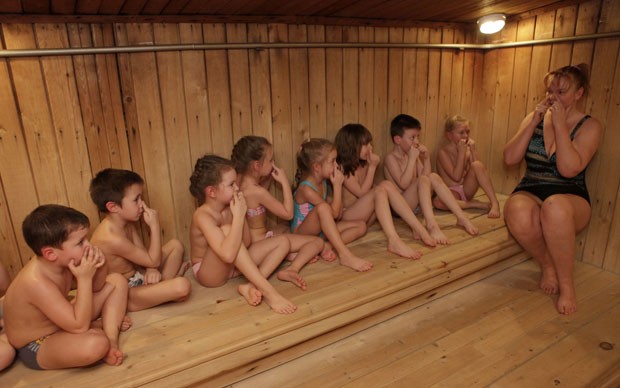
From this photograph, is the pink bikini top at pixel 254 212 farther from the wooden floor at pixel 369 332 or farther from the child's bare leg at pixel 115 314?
the child's bare leg at pixel 115 314

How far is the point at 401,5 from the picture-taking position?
8.71 feet

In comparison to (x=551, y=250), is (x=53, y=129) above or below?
above

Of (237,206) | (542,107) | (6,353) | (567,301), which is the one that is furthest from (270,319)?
(542,107)

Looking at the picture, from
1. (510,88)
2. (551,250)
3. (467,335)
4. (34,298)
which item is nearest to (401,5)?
(510,88)

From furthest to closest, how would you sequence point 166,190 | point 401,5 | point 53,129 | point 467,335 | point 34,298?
point 401,5 → point 166,190 → point 467,335 → point 53,129 → point 34,298

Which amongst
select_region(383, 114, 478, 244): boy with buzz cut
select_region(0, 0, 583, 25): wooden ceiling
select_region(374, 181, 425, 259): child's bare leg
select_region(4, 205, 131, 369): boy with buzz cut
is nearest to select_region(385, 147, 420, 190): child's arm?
select_region(383, 114, 478, 244): boy with buzz cut

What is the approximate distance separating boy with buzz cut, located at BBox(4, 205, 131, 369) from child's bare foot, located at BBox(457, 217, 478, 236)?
2209mm

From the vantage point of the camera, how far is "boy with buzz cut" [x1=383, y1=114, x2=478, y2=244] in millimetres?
2883

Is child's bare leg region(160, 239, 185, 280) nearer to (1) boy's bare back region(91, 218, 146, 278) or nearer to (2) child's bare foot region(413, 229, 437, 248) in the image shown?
(1) boy's bare back region(91, 218, 146, 278)

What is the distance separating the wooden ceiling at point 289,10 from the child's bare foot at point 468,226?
1.43 meters

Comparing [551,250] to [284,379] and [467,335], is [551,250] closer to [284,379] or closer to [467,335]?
[467,335]

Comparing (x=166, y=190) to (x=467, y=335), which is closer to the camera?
(x=467, y=335)

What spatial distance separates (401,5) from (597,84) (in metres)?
1.35

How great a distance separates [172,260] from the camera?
7.79 ft
